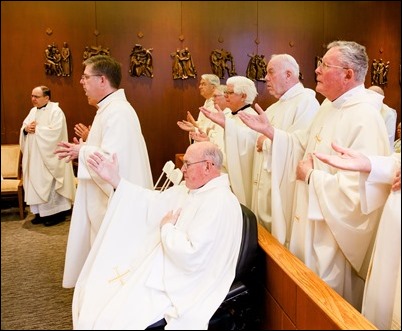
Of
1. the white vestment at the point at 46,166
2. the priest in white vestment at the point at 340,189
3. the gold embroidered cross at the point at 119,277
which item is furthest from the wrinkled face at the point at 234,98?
the gold embroidered cross at the point at 119,277

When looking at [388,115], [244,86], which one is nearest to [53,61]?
[244,86]

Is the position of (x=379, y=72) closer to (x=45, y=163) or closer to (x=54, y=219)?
(x=45, y=163)

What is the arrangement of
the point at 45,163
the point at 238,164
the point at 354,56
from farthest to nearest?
the point at 238,164
the point at 45,163
the point at 354,56

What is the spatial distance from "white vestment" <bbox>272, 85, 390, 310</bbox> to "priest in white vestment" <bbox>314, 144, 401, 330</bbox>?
24cm

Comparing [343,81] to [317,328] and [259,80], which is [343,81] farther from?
[317,328]

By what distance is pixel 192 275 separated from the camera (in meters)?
1.86

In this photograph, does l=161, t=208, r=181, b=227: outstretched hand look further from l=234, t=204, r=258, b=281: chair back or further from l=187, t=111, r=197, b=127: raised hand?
l=187, t=111, r=197, b=127: raised hand

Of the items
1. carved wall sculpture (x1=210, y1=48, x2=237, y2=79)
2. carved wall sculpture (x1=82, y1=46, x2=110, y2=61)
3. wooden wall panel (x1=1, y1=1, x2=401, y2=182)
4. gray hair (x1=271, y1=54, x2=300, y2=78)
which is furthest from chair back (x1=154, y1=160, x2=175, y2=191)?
gray hair (x1=271, y1=54, x2=300, y2=78)

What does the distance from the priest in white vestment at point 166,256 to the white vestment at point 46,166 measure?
32 centimetres

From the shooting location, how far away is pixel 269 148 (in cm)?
272

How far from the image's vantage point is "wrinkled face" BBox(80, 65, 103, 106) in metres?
2.30

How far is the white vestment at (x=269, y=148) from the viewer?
2.65m

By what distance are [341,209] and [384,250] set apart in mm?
462

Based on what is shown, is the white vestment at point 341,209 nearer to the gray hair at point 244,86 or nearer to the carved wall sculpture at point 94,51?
the gray hair at point 244,86
